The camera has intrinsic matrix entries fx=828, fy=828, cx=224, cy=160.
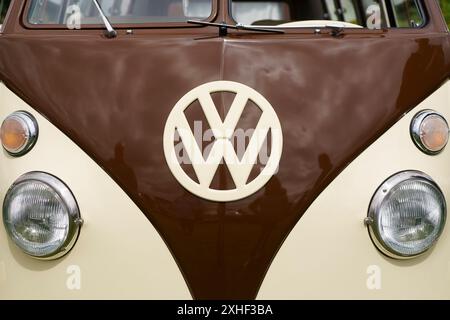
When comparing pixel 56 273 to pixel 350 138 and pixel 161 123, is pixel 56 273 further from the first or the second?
pixel 350 138

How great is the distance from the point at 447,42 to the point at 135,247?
1.34m

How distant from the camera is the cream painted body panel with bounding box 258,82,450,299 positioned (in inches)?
111

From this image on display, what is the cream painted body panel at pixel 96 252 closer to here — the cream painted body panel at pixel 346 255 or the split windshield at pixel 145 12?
the cream painted body panel at pixel 346 255

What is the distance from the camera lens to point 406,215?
2.79 m

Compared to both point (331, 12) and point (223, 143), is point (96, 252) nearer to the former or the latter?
point (223, 143)

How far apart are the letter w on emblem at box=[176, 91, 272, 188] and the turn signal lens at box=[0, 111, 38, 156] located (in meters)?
0.52

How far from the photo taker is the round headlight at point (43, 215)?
2795 mm

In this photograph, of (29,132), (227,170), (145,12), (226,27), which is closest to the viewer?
(227,170)

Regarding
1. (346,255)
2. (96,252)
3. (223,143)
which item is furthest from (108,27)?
(346,255)

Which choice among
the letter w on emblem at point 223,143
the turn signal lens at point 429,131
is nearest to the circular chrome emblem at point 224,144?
the letter w on emblem at point 223,143

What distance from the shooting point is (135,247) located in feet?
9.25

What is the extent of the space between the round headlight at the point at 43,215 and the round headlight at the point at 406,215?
102 centimetres

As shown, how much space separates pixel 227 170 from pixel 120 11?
41.5 inches
